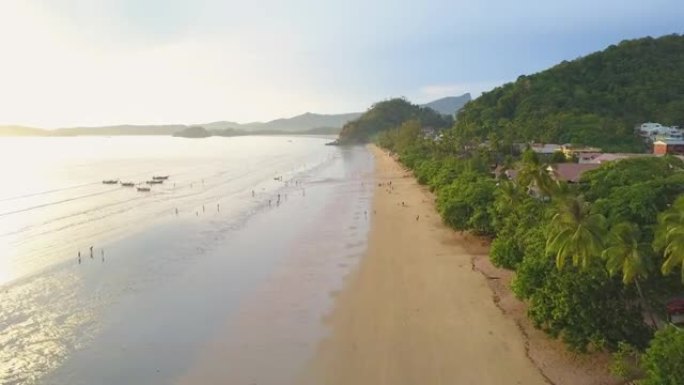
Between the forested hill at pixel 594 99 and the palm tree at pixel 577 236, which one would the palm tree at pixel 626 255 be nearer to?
the palm tree at pixel 577 236

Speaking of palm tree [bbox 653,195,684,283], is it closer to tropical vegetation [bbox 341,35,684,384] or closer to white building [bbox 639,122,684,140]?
tropical vegetation [bbox 341,35,684,384]

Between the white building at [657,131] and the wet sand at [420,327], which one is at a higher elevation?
the white building at [657,131]

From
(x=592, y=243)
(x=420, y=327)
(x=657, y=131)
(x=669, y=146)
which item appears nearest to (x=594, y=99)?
(x=657, y=131)

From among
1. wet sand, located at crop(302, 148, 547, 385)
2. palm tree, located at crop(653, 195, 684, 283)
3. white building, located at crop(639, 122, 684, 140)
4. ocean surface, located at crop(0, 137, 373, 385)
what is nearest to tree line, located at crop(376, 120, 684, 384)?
palm tree, located at crop(653, 195, 684, 283)

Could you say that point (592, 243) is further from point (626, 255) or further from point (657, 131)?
point (657, 131)

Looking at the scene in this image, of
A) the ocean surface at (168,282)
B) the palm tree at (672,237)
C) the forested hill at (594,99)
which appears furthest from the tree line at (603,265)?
the forested hill at (594,99)

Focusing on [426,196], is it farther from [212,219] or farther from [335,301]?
[335,301]
